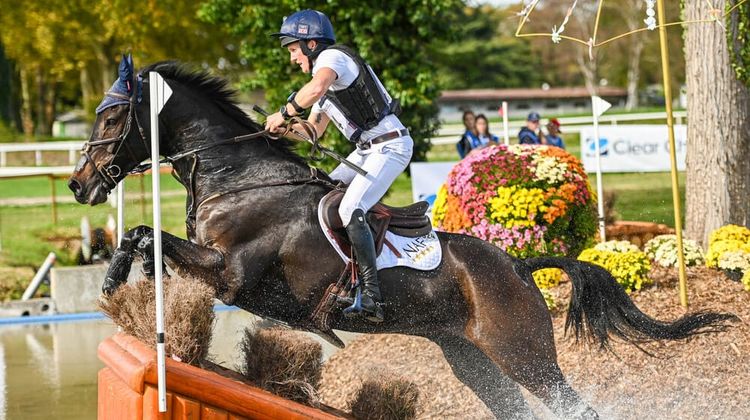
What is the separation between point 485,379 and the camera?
19.3ft

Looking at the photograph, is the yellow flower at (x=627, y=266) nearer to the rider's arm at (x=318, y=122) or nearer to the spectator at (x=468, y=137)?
the rider's arm at (x=318, y=122)

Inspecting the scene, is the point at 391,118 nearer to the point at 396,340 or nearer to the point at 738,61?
the point at 396,340

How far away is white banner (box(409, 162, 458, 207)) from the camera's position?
13484 mm

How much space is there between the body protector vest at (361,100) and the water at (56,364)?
1.45m

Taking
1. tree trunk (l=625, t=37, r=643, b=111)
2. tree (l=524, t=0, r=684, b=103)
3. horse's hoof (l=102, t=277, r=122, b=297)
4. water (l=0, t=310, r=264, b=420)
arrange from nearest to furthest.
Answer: horse's hoof (l=102, t=277, r=122, b=297) < water (l=0, t=310, r=264, b=420) < tree (l=524, t=0, r=684, b=103) < tree trunk (l=625, t=37, r=643, b=111)

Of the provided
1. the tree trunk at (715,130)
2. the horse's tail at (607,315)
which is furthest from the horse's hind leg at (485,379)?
the tree trunk at (715,130)

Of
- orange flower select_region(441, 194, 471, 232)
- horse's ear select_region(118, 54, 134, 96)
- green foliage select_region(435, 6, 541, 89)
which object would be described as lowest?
orange flower select_region(441, 194, 471, 232)

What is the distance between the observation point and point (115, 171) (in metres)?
5.33

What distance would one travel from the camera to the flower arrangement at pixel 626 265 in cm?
858

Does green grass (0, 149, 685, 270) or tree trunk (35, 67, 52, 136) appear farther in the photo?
tree trunk (35, 67, 52, 136)

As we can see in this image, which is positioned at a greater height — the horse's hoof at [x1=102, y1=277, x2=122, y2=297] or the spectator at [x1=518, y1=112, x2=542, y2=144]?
the spectator at [x1=518, y1=112, x2=542, y2=144]

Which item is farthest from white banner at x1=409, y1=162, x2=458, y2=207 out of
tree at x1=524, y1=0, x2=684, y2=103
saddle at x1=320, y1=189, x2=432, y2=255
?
tree at x1=524, y1=0, x2=684, y2=103

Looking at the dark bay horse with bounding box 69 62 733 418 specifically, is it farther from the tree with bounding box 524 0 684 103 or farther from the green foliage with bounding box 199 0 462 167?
the tree with bounding box 524 0 684 103

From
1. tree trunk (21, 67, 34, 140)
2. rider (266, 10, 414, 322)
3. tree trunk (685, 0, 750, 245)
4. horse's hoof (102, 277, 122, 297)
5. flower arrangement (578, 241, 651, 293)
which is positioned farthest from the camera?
tree trunk (21, 67, 34, 140)
